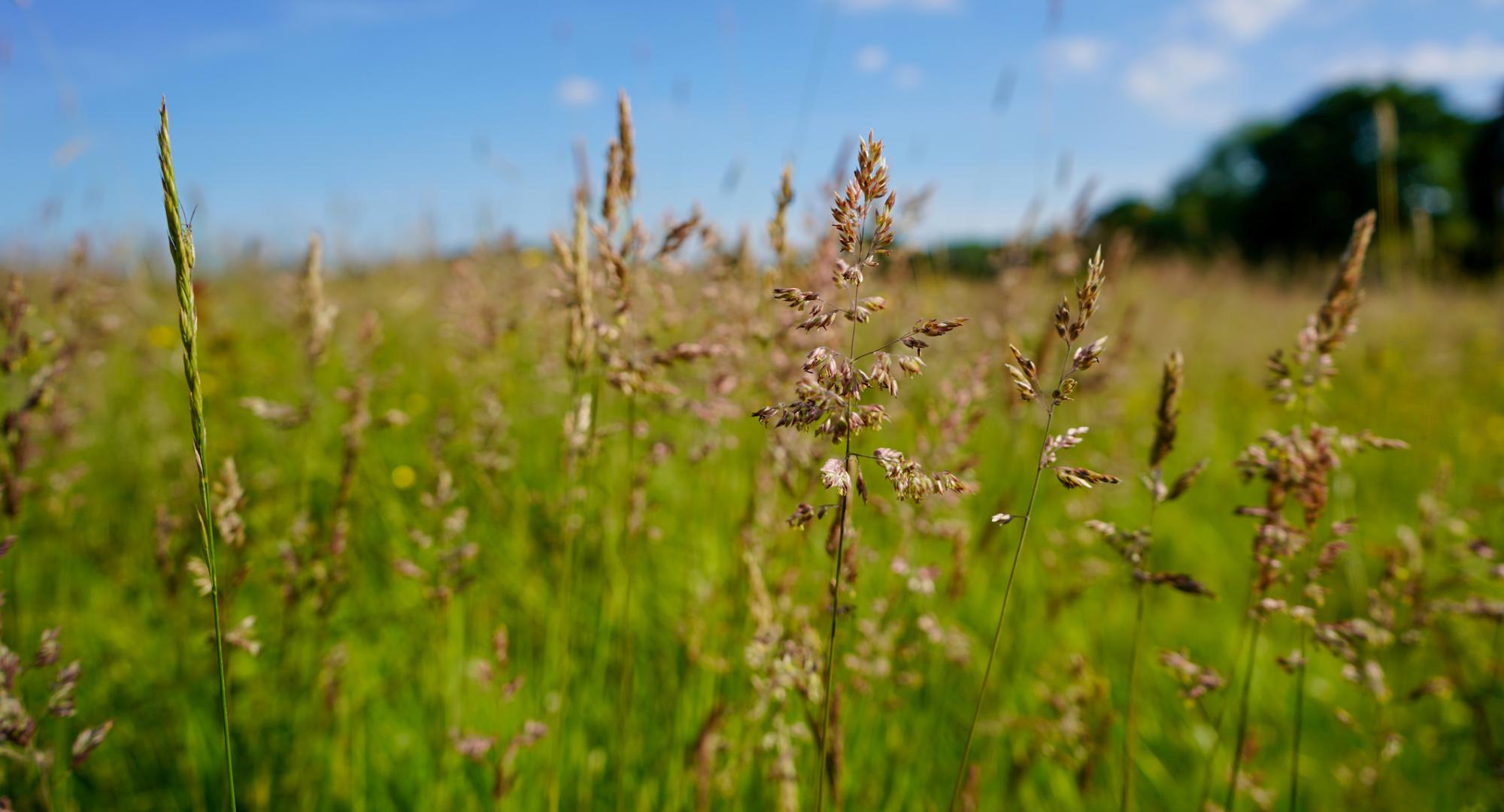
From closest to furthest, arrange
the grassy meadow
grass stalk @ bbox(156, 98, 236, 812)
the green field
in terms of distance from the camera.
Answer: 1. grass stalk @ bbox(156, 98, 236, 812)
2. the grassy meadow
3. the green field

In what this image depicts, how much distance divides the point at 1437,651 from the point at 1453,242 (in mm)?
46765

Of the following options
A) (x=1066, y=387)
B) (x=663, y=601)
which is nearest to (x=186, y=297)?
(x=1066, y=387)

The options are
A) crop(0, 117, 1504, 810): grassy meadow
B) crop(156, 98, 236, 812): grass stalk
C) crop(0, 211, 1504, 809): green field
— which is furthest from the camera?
crop(0, 211, 1504, 809): green field

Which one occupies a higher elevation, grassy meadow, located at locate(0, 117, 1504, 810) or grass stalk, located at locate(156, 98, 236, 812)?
grass stalk, located at locate(156, 98, 236, 812)

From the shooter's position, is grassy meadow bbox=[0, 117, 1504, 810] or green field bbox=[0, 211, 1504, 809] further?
green field bbox=[0, 211, 1504, 809]

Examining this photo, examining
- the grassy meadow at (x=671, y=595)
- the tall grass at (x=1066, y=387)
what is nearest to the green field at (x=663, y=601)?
the grassy meadow at (x=671, y=595)

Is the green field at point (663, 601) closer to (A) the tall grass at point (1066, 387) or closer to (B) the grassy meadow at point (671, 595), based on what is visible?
(B) the grassy meadow at point (671, 595)

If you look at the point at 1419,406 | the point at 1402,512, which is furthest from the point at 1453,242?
the point at 1402,512

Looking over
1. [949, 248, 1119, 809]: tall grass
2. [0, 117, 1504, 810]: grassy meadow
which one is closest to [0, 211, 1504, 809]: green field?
[0, 117, 1504, 810]: grassy meadow

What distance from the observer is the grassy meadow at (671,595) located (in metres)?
1.44

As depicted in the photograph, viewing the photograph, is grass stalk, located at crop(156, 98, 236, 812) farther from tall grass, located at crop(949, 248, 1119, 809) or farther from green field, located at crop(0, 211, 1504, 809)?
tall grass, located at crop(949, 248, 1119, 809)

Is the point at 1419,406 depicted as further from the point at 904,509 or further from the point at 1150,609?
the point at 904,509

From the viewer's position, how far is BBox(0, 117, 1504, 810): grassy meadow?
1.44m

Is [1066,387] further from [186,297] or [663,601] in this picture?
[663,601]
